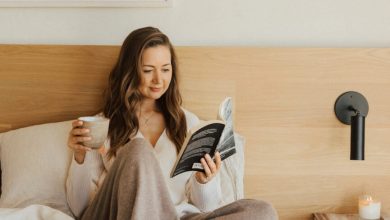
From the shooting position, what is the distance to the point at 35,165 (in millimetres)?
1754

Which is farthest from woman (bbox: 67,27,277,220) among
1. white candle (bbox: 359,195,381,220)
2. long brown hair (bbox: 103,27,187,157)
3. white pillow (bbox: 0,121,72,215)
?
white candle (bbox: 359,195,381,220)

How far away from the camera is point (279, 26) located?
193cm

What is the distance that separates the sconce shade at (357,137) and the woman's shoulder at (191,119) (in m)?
0.52

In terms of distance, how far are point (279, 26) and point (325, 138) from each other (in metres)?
0.43

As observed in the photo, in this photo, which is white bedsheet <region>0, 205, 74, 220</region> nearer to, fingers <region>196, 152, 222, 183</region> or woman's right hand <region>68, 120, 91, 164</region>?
woman's right hand <region>68, 120, 91, 164</region>

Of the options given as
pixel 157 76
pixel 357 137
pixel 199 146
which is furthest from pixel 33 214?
pixel 357 137

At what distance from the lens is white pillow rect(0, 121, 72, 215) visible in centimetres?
171

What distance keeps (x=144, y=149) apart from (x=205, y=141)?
166mm

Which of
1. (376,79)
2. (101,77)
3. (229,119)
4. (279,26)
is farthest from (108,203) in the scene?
(376,79)

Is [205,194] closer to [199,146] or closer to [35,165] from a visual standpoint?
[199,146]

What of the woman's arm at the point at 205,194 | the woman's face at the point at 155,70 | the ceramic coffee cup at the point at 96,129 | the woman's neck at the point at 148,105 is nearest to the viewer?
the ceramic coffee cup at the point at 96,129

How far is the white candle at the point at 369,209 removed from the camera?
1760 mm

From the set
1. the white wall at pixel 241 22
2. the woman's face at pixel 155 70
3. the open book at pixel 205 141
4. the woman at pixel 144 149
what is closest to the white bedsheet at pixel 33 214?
the woman at pixel 144 149

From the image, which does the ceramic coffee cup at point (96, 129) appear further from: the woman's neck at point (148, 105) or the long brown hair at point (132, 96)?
the woman's neck at point (148, 105)
